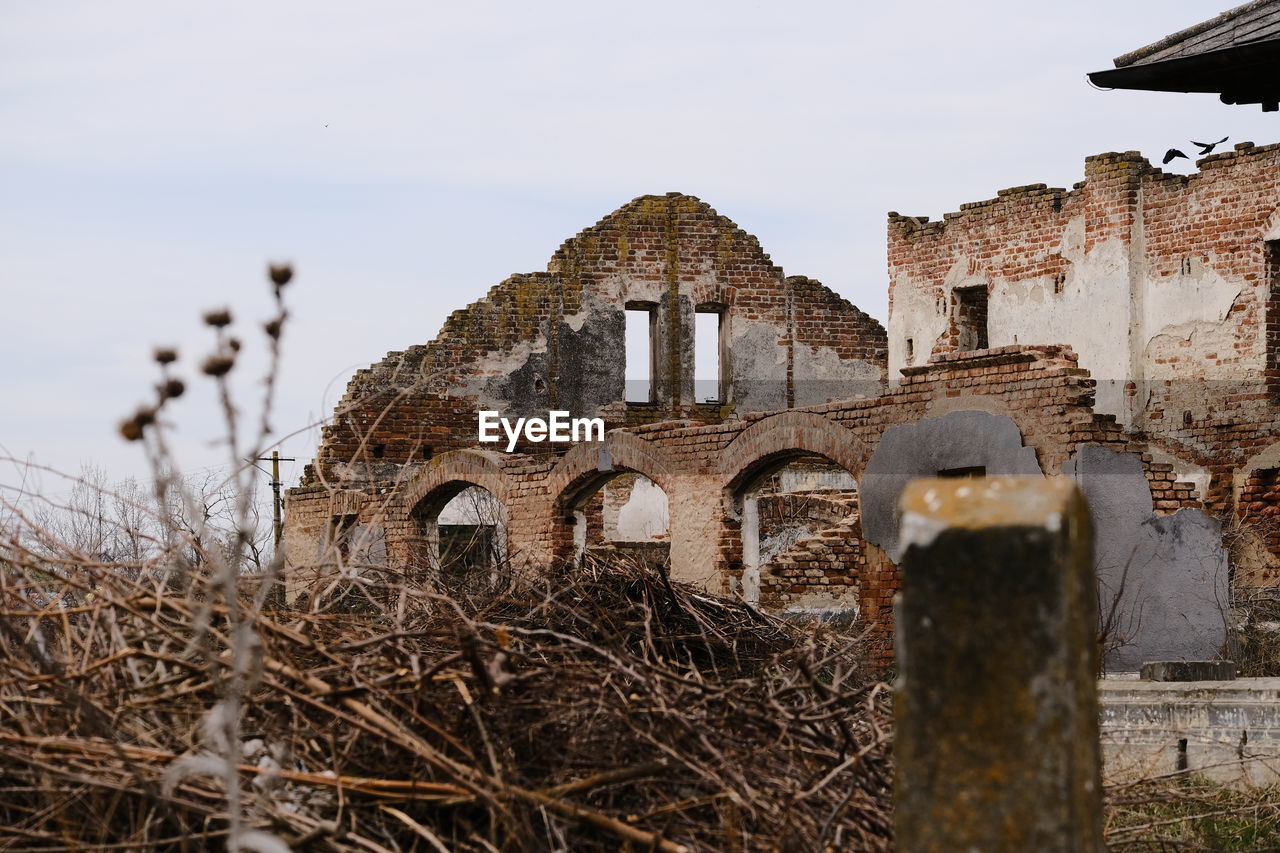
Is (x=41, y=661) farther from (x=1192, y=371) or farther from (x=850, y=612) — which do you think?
(x=1192, y=371)

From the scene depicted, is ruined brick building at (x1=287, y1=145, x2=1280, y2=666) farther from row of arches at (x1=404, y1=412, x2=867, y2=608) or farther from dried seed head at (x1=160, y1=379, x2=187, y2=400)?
dried seed head at (x1=160, y1=379, x2=187, y2=400)

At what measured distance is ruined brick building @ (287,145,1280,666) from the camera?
1268 centimetres

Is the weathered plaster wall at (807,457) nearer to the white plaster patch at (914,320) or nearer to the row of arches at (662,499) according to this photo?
the row of arches at (662,499)

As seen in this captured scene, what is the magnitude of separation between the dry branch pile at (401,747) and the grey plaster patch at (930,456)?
8278mm

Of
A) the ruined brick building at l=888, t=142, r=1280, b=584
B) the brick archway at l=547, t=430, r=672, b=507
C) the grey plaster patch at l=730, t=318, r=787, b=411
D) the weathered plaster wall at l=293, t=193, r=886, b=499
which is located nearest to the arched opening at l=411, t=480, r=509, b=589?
the brick archway at l=547, t=430, r=672, b=507

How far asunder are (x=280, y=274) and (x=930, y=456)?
10514 millimetres

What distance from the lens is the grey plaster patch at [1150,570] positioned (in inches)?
493

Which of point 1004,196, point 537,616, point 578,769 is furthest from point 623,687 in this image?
point 1004,196

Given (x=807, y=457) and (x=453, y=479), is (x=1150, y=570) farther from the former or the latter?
(x=453, y=479)

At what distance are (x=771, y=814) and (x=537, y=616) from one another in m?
2.06

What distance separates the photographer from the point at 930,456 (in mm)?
13305

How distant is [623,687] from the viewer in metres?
4.42

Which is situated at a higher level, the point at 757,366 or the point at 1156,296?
the point at 1156,296

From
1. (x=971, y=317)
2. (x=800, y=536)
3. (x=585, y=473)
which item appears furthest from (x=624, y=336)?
(x=585, y=473)
